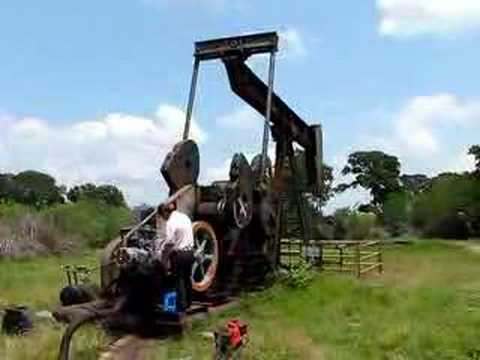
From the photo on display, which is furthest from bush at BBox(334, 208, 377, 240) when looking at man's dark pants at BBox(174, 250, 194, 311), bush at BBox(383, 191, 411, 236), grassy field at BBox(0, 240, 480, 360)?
man's dark pants at BBox(174, 250, 194, 311)

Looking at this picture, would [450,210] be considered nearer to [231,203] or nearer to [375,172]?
[375,172]

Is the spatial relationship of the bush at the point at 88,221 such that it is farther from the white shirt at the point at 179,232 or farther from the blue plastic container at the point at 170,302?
the white shirt at the point at 179,232

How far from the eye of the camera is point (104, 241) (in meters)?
37.8

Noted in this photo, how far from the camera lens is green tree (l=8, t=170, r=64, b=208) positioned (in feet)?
265

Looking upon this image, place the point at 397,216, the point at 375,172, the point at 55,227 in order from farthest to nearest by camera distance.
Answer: the point at 375,172
the point at 397,216
the point at 55,227

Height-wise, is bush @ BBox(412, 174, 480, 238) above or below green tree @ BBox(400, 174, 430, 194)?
below

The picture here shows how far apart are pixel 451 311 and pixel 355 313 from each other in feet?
4.16

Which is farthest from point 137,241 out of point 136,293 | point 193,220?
point 193,220

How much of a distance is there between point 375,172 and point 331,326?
198 feet

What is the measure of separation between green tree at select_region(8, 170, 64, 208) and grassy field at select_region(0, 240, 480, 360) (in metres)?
66.5

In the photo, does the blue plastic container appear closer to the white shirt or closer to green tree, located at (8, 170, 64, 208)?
the white shirt

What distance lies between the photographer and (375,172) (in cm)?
6969

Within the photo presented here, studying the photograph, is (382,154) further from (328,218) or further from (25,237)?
(25,237)

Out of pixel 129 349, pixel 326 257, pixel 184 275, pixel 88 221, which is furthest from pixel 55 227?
pixel 129 349
